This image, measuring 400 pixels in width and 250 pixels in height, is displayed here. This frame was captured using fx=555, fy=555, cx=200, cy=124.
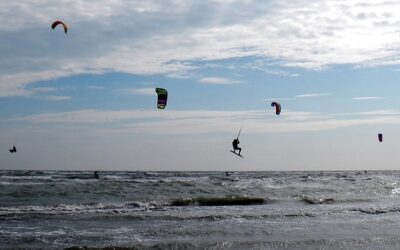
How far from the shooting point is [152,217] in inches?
709

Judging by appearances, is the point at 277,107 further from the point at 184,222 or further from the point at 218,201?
the point at 184,222

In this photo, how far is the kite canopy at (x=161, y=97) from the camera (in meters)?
21.5

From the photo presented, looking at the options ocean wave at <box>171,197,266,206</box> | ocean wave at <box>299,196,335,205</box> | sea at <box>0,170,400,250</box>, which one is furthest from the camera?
ocean wave at <box>299,196,335,205</box>

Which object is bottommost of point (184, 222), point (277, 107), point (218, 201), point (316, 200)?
point (316, 200)

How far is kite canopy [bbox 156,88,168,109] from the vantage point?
2150 centimetres

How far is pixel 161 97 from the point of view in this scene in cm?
2172

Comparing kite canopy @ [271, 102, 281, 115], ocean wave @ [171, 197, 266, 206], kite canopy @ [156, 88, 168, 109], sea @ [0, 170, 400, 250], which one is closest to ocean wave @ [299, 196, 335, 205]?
sea @ [0, 170, 400, 250]

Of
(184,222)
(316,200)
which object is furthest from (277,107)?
(184,222)

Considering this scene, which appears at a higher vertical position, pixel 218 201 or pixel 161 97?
pixel 161 97

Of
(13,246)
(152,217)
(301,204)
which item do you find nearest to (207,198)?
(301,204)

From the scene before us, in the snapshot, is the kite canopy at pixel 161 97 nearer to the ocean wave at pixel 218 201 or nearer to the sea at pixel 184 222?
the sea at pixel 184 222

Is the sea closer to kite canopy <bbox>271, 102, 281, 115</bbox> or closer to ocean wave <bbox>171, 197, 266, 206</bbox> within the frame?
ocean wave <bbox>171, 197, 266, 206</bbox>

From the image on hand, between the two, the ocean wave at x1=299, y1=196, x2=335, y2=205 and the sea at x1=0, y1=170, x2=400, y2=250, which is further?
the ocean wave at x1=299, y1=196, x2=335, y2=205

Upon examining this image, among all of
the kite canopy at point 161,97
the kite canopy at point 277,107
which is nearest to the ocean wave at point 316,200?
the kite canopy at point 277,107
